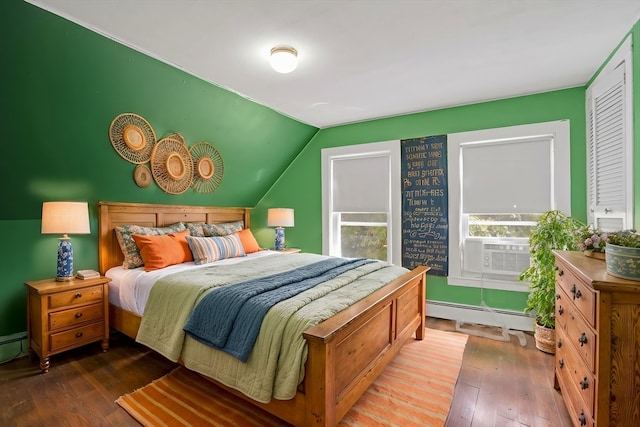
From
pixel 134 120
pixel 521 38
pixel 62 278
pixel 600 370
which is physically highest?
pixel 521 38

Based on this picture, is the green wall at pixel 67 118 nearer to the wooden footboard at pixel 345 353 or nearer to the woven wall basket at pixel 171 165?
the woven wall basket at pixel 171 165

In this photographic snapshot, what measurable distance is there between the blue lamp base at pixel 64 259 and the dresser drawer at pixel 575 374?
356cm

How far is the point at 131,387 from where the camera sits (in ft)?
7.06

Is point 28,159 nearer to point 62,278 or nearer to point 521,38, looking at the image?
point 62,278

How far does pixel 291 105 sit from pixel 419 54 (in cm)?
160

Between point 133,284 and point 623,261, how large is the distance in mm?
3188

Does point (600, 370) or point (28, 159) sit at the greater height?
point (28, 159)

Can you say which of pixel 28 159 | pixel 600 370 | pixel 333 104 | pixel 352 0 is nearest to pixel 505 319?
pixel 600 370

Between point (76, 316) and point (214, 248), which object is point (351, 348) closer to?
point (214, 248)

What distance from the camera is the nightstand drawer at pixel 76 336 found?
237 centimetres

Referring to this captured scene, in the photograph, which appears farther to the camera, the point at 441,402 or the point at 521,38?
the point at 521,38

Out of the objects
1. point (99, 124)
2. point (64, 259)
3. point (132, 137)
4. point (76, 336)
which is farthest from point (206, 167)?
point (76, 336)

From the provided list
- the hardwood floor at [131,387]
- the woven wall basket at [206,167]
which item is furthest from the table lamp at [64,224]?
the woven wall basket at [206,167]

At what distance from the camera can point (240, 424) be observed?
5.90 ft
